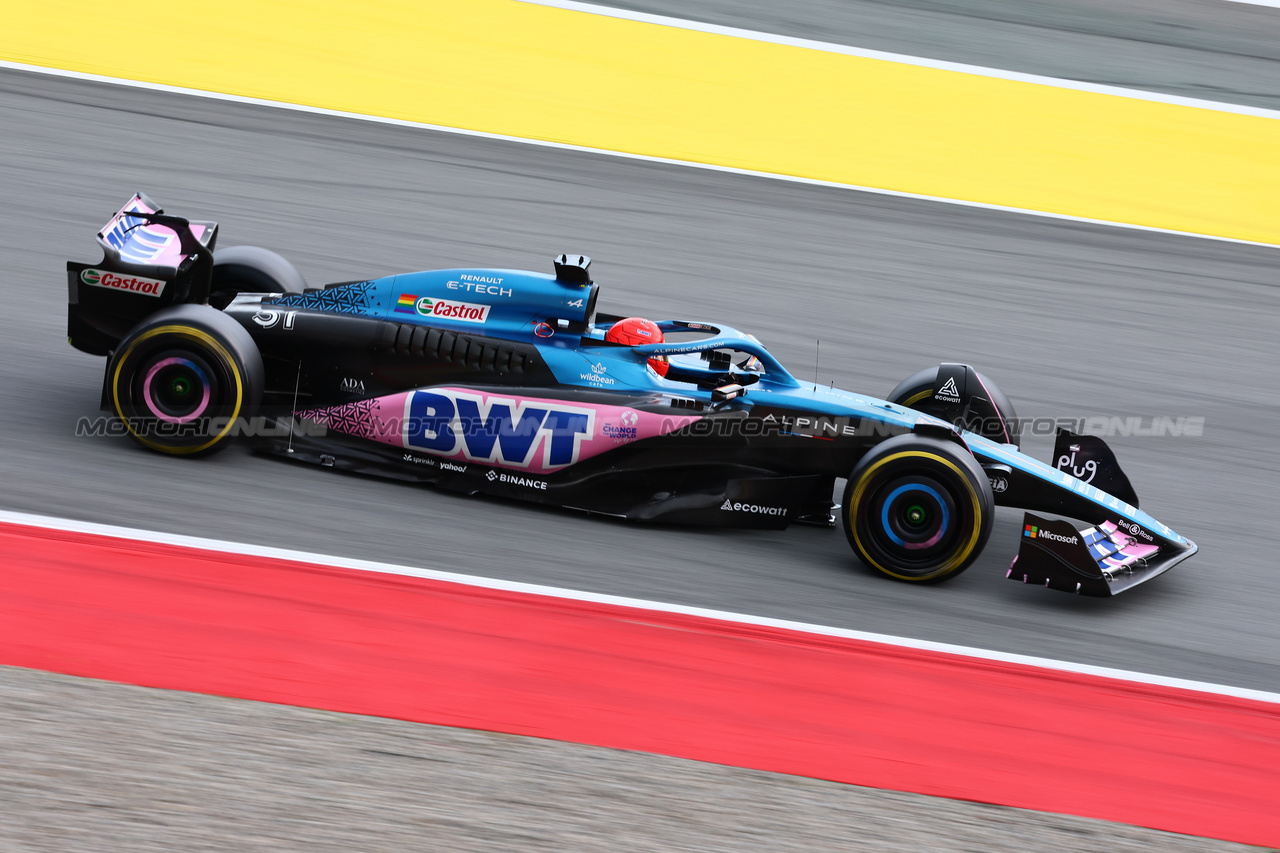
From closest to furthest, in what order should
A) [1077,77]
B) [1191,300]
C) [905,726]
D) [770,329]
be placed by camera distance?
[905,726], [770,329], [1191,300], [1077,77]

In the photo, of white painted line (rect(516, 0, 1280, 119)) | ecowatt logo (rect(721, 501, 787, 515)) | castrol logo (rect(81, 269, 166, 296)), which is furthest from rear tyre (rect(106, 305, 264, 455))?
white painted line (rect(516, 0, 1280, 119))

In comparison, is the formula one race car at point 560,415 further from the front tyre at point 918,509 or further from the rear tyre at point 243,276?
the rear tyre at point 243,276

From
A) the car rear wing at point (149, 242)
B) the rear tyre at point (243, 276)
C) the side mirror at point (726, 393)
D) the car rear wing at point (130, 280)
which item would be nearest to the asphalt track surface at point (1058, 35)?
the rear tyre at point (243, 276)

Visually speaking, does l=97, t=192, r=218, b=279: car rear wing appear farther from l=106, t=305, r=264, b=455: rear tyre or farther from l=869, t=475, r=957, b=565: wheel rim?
l=869, t=475, r=957, b=565: wheel rim

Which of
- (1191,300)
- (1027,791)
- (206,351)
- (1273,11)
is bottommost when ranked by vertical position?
(1027,791)

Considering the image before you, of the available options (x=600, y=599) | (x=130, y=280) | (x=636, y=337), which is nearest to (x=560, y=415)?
(x=636, y=337)

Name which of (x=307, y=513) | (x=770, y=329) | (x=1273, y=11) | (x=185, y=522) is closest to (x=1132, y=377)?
(x=770, y=329)

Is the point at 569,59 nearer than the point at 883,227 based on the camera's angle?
No

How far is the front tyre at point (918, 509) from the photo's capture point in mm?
5867

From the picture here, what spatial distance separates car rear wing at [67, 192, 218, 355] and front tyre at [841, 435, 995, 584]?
141 inches

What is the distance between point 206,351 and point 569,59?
8.56 meters

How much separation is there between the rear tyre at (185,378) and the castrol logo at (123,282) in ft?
0.48

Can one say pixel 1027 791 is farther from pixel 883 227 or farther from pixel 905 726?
pixel 883 227

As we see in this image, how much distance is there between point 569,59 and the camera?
13852 mm
